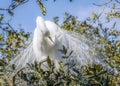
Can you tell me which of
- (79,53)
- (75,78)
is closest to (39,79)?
(75,78)

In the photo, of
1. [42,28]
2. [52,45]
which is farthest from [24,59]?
[52,45]

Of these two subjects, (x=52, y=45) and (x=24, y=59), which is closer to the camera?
(x=24, y=59)

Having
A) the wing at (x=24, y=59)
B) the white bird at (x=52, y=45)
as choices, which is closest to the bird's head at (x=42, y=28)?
the white bird at (x=52, y=45)

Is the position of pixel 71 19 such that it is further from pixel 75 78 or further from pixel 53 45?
pixel 75 78

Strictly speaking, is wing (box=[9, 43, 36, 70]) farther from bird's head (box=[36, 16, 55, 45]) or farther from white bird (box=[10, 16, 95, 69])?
bird's head (box=[36, 16, 55, 45])

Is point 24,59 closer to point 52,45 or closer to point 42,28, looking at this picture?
point 42,28

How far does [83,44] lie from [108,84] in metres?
1.35

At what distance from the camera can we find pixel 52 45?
11.1 feet

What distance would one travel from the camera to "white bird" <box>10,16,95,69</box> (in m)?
3.05

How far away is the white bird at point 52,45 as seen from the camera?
305 centimetres

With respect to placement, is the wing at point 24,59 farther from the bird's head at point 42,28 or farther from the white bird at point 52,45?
the bird's head at point 42,28

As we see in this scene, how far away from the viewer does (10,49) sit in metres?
4.94

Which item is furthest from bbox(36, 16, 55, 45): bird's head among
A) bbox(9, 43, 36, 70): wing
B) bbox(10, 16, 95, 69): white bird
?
bbox(9, 43, 36, 70): wing

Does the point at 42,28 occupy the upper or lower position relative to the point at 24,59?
upper
